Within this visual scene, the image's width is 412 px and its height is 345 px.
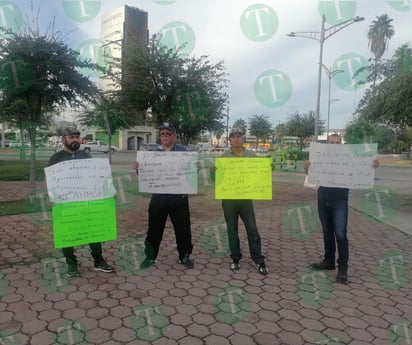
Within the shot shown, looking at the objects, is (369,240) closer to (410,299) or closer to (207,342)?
(410,299)

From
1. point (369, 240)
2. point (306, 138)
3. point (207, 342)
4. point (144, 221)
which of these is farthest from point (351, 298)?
point (306, 138)

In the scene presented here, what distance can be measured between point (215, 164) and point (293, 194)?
333 inches

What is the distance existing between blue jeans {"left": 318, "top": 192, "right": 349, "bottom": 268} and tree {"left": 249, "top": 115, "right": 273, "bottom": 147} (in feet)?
181

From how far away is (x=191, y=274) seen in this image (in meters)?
4.46

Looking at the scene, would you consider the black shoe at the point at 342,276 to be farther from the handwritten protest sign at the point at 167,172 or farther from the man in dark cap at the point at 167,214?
the handwritten protest sign at the point at 167,172

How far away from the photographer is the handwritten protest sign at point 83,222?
409 cm

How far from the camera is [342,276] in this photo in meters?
4.29
